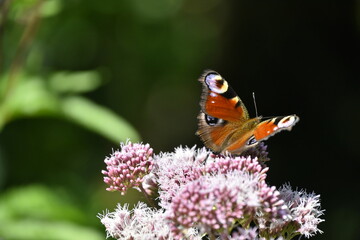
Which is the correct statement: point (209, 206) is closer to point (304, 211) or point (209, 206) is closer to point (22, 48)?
point (304, 211)

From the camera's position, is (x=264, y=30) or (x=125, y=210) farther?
(x=264, y=30)

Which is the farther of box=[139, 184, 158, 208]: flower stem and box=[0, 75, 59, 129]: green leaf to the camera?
box=[0, 75, 59, 129]: green leaf

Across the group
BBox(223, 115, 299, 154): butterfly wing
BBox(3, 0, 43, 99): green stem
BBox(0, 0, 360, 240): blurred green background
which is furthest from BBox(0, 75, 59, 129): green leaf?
BBox(0, 0, 360, 240): blurred green background

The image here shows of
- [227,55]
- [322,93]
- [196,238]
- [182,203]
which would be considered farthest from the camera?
[227,55]

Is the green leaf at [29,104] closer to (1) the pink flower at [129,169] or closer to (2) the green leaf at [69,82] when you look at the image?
(2) the green leaf at [69,82]

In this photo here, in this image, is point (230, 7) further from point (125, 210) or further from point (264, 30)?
point (125, 210)

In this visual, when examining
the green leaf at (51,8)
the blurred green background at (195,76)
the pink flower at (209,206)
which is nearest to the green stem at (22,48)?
the green leaf at (51,8)

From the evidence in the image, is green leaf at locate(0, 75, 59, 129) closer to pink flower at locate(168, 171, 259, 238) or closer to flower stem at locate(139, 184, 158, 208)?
flower stem at locate(139, 184, 158, 208)

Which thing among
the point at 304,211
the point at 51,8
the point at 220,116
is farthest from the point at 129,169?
the point at 51,8

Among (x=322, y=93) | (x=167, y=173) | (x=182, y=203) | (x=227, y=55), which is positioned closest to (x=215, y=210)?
(x=182, y=203)
